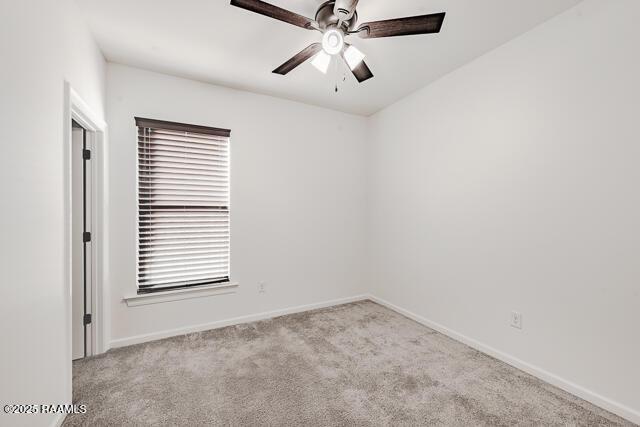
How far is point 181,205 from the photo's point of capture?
2.98 m

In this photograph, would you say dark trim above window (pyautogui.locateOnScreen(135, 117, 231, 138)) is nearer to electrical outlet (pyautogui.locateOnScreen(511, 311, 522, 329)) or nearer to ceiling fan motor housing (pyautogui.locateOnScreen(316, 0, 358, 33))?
ceiling fan motor housing (pyautogui.locateOnScreen(316, 0, 358, 33))

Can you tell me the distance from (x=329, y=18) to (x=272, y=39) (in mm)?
674

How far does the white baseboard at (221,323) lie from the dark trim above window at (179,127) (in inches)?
81.3

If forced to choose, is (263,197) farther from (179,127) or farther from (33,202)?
(33,202)

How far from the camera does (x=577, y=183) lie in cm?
199

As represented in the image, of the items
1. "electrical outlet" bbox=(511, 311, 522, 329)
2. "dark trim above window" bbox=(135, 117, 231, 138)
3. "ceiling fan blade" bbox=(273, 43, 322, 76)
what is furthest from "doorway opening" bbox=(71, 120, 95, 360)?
"electrical outlet" bbox=(511, 311, 522, 329)

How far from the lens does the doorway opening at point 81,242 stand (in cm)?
240

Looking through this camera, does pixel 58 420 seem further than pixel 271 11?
Yes

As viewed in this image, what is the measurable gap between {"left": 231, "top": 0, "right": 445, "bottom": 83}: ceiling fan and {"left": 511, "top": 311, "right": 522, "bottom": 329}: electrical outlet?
223 cm

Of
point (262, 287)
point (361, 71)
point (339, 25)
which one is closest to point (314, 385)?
point (262, 287)

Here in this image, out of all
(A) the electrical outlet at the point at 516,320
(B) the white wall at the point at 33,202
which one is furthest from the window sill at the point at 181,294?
(A) the electrical outlet at the point at 516,320

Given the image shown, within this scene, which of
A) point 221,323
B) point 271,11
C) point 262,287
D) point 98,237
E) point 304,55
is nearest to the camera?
point 271,11

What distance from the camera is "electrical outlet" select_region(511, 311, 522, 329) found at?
7.62ft

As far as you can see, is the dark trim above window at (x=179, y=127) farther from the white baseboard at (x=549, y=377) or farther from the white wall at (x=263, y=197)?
the white baseboard at (x=549, y=377)
